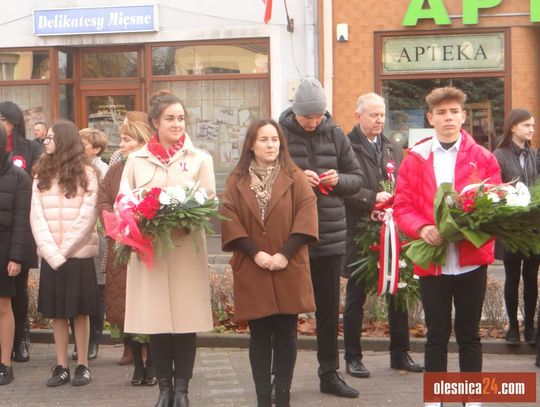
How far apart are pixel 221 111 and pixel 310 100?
36.6 ft

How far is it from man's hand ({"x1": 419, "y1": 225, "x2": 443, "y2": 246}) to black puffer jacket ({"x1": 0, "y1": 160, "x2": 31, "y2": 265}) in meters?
3.32

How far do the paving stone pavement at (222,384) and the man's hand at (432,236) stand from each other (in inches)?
52.7

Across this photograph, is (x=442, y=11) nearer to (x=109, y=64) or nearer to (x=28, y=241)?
(x=109, y=64)

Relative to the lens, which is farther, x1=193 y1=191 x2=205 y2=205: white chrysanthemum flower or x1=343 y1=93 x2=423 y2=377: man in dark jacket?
x1=343 y1=93 x2=423 y2=377: man in dark jacket

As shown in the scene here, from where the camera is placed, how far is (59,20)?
58.4 ft

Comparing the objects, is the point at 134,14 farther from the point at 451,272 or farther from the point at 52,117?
the point at 451,272

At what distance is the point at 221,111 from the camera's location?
18.0m

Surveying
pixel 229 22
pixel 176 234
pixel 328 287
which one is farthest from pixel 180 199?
pixel 229 22

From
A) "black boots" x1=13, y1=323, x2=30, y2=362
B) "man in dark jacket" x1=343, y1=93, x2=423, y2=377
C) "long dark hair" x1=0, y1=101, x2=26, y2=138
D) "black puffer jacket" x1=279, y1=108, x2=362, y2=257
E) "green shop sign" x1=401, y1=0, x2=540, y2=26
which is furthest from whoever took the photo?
"green shop sign" x1=401, y1=0, x2=540, y2=26

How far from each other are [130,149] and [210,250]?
8.20 meters

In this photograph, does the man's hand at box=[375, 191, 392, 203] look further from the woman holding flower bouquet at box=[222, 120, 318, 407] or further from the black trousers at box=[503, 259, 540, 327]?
the black trousers at box=[503, 259, 540, 327]

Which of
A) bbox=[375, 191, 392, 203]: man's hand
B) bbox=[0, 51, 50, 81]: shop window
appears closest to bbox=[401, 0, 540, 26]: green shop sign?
bbox=[0, 51, 50, 81]: shop window

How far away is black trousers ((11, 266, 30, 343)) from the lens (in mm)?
8414

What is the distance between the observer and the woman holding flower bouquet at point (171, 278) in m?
6.61
